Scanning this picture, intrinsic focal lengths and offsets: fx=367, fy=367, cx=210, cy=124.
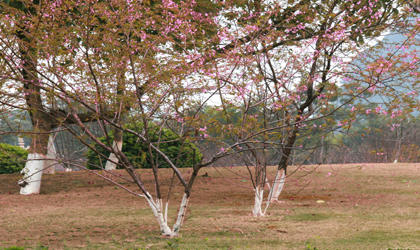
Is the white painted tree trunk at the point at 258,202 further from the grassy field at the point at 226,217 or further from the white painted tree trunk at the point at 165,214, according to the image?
the white painted tree trunk at the point at 165,214

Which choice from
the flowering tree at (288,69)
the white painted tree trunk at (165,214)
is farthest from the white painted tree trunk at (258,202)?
the white painted tree trunk at (165,214)

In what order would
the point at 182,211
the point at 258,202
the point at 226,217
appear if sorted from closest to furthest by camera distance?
the point at 182,211
the point at 258,202
the point at 226,217

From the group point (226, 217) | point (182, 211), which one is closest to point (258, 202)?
point (226, 217)

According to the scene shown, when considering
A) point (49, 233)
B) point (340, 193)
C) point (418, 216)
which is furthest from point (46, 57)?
point (340, 193)

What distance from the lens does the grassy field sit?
5.05 meters

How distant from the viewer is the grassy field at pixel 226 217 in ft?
16.6

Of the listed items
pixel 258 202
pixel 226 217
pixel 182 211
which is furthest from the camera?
pixel 226 217

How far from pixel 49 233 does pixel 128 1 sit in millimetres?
3699

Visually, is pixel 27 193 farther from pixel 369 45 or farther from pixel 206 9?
pixel 369 45

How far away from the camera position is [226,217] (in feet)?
23.4

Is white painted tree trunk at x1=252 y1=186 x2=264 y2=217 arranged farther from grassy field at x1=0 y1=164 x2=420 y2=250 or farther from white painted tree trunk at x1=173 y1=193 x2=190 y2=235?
white painted tree trunk at x1=173 y1=193 x2=190 y2=235

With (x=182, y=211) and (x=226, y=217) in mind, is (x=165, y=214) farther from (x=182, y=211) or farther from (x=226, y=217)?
(x=226, y=217)

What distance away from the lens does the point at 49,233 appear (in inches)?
223

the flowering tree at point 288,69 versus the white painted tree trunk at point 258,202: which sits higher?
the flowering tree at point 288,69
